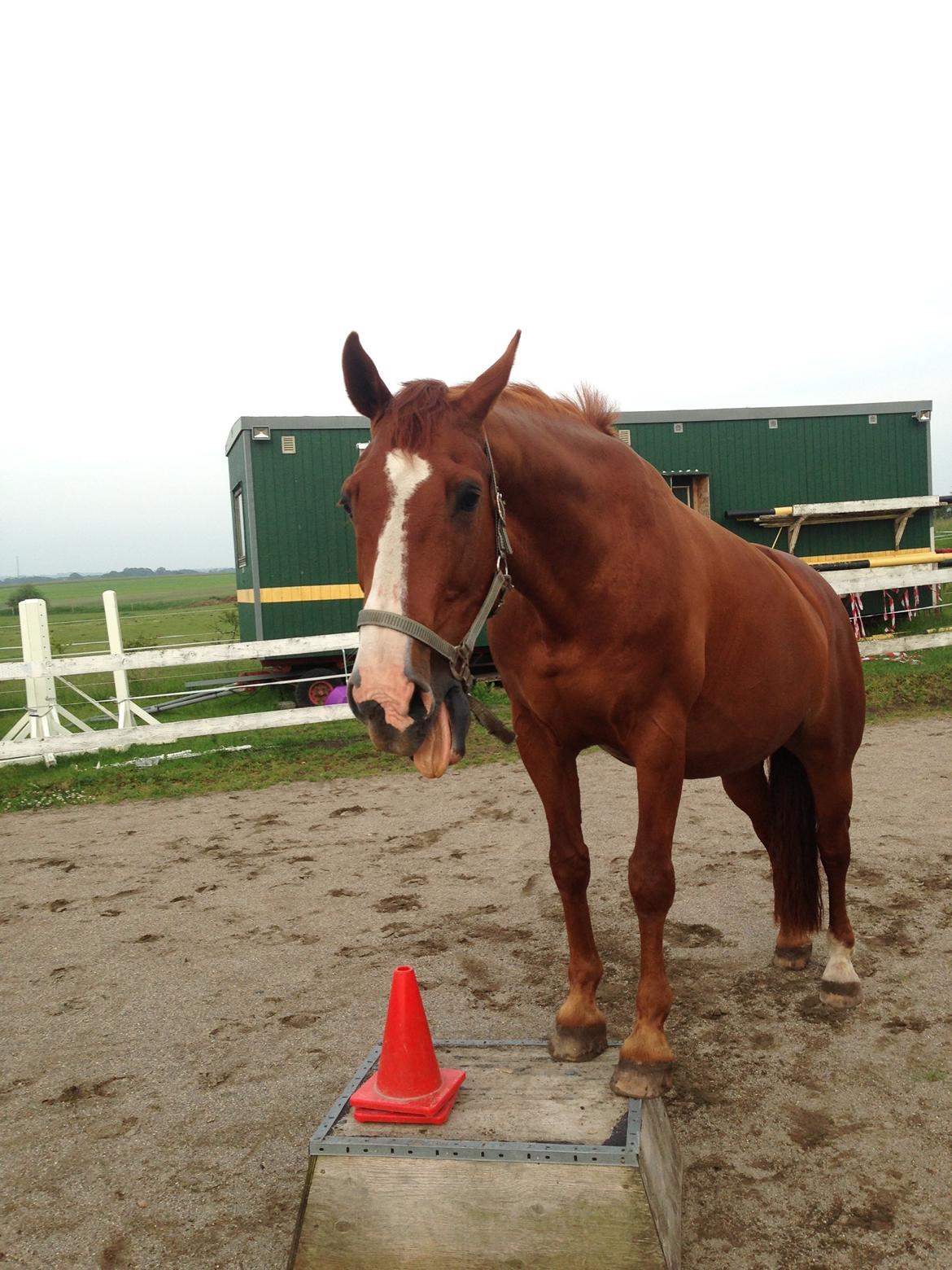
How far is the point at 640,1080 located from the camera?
2518 mm

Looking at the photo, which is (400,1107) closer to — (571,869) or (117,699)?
(571,869)

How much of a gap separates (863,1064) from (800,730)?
123 centimetres

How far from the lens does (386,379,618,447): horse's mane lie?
2100mm

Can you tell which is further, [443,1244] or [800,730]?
[800,730]

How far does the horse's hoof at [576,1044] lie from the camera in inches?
113

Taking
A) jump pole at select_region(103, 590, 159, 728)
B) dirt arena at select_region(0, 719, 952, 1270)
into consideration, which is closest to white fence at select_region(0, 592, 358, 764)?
→ jump pole at select_region(103, 590, 159, 728)

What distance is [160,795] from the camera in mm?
7711

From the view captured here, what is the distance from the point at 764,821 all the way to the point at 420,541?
2.54 metres

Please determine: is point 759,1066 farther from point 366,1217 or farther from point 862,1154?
point 366,1217

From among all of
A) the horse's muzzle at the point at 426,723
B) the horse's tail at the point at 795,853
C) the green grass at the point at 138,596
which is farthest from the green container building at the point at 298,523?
the green grass at the point at 138,596

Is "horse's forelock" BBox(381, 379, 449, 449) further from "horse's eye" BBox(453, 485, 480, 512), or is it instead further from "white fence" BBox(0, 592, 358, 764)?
"white fence" BBox(0, 592, 358, 764)

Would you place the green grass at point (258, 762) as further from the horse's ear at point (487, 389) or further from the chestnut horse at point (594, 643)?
the horse's ear at point (487, 389)

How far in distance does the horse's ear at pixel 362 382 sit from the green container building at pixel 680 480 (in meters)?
9.13

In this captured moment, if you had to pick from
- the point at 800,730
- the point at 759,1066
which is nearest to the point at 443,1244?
the point at 759,1066
